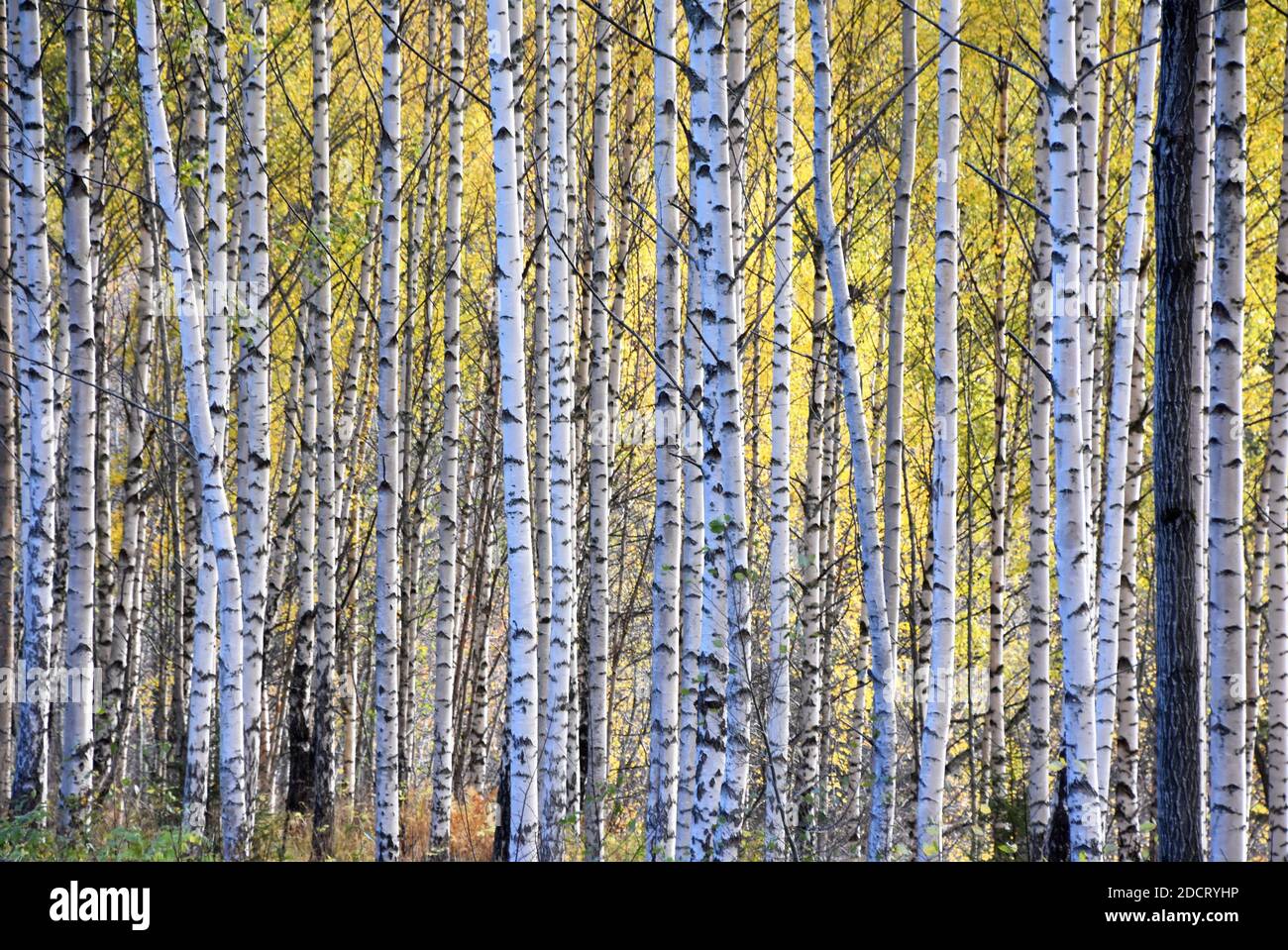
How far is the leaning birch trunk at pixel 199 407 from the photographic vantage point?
18.8ft

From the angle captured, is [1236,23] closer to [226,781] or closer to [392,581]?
[392,581]

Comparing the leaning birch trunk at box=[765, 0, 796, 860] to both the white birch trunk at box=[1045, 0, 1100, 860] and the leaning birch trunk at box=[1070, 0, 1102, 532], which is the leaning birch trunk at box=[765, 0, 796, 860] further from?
the leaning birch trunk at box=[1070, 0, 1102, 532]

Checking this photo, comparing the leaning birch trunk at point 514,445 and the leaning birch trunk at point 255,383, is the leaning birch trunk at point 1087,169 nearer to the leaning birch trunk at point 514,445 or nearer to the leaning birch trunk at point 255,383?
the leaning birch trunk at point 514,445

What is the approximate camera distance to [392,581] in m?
7.17

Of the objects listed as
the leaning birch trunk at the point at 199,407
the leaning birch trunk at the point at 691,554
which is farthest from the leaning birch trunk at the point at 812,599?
the leaning birch trunk at the point at 199,407

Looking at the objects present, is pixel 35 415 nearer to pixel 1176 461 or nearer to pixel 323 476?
pixel 323 476

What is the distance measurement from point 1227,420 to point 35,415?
6.46 metres

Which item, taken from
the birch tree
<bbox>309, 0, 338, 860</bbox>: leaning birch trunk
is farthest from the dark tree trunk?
<bbox>309, 0, 338, 860</bbox>: leaning birch trunk

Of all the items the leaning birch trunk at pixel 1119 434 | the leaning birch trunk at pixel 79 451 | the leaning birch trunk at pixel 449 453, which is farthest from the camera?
the leaning birch trunk at pixel 449 453

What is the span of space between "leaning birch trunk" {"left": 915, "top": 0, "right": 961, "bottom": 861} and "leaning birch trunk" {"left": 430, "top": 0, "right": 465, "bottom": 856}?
3.18 m

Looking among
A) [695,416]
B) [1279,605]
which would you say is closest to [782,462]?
[695,416]

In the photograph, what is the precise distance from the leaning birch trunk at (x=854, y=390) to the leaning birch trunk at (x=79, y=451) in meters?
4.28

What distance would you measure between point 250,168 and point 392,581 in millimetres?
2718
